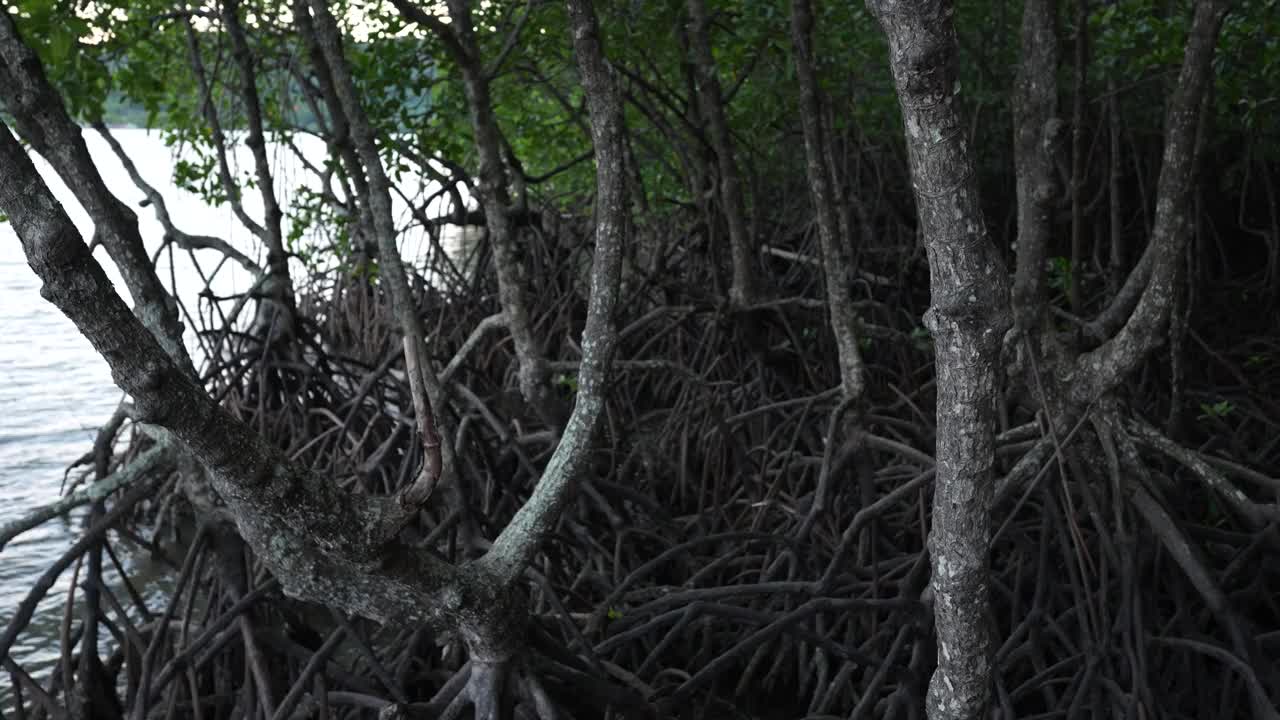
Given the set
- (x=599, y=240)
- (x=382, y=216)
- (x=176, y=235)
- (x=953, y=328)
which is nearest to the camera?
(x=953, y=328)

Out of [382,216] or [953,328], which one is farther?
[382,216]

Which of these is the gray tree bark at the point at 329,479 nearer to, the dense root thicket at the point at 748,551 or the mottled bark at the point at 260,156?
the dense root thicket at the point at 748,551

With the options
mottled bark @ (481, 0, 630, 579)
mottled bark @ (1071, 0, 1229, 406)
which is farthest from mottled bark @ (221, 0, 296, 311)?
mottled bark @ (1071, 0, 1229, 406)

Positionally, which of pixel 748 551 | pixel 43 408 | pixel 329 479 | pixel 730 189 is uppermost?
pixel 730 189

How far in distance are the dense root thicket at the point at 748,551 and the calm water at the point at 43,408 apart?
40 centimetres

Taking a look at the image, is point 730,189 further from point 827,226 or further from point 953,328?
point 953,328

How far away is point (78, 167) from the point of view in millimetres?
2961

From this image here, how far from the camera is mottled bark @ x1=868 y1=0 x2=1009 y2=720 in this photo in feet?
5.27

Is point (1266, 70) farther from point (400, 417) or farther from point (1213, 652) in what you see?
point (400, 417)

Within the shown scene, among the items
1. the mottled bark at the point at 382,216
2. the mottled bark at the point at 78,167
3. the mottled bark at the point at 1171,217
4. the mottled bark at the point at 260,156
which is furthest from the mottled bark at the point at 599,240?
the mottled bark at the point at 260,156

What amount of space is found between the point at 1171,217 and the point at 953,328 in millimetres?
1830

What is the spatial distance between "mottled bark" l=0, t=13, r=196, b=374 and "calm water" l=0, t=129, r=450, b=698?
1.20 meters

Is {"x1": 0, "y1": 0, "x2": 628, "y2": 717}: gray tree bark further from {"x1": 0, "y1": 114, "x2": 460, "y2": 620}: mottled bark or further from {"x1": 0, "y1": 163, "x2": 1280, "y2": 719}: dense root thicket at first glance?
{"x1": 0, "y1": 163, "x2": 1280, "y2": 719}: dense root thicket

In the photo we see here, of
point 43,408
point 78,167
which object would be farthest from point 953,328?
point 43,408
